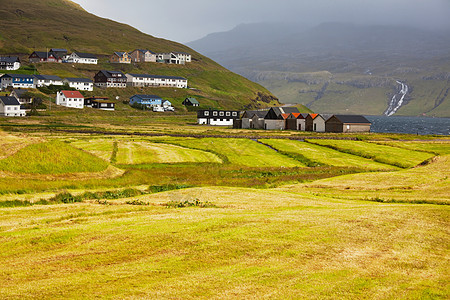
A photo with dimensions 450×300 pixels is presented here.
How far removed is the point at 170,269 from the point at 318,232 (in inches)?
357

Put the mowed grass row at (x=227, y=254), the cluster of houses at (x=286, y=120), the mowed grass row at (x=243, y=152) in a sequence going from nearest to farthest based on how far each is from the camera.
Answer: the mowed grass row at (x=227, y=254), the mowed grass row at (x=243, y=152), the cluster of houses at (x=286, y=120)

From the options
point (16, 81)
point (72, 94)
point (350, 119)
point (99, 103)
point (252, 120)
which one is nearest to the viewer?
point (350, 119)

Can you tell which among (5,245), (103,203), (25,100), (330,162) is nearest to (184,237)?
(5,245)

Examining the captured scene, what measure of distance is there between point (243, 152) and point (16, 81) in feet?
456

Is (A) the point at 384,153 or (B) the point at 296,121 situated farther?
(B) the point at 296,121

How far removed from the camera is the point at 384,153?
3593 inches

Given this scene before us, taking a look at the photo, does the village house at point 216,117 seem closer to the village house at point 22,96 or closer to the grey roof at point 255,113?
the grey roof at point 255,113

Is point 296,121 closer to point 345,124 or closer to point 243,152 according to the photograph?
point 345,124

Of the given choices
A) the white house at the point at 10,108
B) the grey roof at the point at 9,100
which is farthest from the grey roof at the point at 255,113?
the grey roof at the point at 9,100

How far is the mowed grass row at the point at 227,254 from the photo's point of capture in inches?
675

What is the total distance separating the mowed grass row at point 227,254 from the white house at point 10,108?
140210 millimetres

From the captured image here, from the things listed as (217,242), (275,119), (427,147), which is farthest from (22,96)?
(217,242)

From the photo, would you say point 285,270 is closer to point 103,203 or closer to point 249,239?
point 249,239

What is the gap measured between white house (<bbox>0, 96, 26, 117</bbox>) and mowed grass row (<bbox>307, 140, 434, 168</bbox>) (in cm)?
10601
